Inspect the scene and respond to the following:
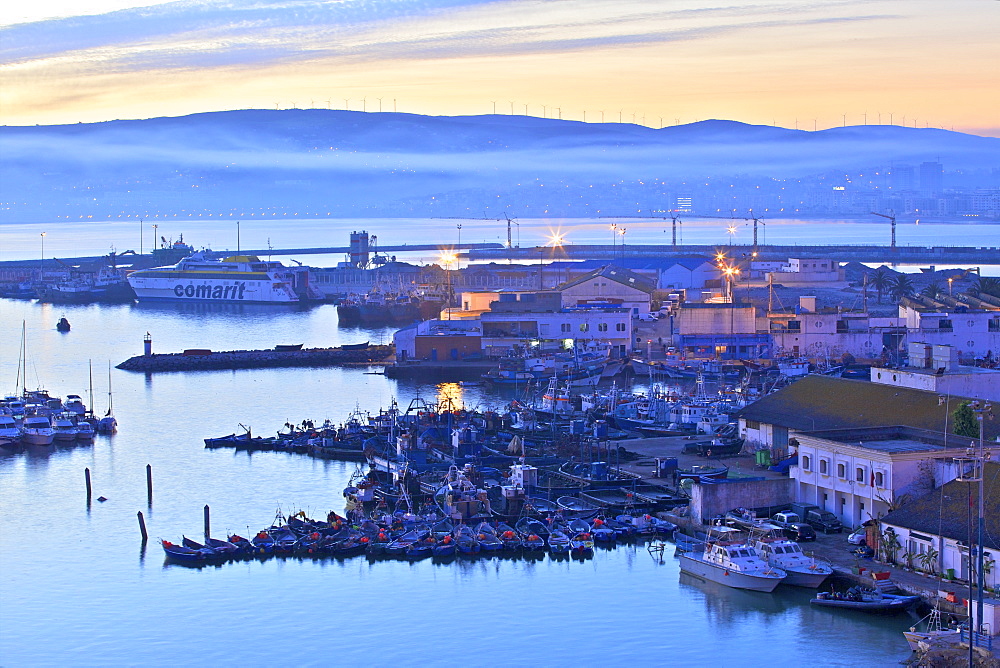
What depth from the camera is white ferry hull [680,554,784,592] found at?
6863 millimetres

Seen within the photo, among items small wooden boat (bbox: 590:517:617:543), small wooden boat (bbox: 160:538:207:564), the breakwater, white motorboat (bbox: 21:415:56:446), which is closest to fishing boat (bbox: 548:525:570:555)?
small wooden boat (bbox: 590:517:617:543)

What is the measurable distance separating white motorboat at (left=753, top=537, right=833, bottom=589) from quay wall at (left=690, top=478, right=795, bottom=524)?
0.83m

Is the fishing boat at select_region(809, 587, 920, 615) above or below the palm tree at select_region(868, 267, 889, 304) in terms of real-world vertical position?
below

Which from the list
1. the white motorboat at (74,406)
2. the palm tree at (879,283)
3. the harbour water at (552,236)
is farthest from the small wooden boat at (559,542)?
the harbour water at (552,236)

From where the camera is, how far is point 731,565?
22.9ft

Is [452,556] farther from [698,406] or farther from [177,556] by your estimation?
[698,406]

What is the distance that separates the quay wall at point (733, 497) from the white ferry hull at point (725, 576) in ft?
1.87

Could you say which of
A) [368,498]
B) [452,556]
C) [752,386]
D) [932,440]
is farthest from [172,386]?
[932,440]

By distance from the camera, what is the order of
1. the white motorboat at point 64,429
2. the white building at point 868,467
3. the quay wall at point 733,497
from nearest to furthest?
the white building at point 868,467 → the quay wall at point 733,497 → the white motorboat at point 64,429

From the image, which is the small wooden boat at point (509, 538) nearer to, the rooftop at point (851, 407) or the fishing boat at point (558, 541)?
the fishing boat at point (558, 541)

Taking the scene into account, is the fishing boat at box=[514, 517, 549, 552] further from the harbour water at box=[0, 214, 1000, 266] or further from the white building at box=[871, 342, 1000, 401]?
the harbour water at box=[0, 214, 1000, 266]

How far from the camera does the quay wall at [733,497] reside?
7.89m

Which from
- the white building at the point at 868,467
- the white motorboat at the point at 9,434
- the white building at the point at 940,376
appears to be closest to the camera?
the white building at the point at 868,467

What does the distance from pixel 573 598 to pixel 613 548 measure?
76cm
